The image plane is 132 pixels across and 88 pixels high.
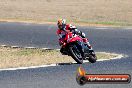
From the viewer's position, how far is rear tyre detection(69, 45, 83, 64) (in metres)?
16.2

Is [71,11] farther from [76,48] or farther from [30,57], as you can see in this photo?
[76,48]

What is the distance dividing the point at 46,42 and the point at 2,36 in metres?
2.84

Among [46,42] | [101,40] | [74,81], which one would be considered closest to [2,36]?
[46,42]

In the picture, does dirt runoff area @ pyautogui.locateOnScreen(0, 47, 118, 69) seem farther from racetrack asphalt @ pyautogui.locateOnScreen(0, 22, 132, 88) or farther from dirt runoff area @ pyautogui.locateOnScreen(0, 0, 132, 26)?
dirt runoff area @ pyautogui.locateOnScreen(0, 0, 132, 26)

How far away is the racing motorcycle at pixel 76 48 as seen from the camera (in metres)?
16.1

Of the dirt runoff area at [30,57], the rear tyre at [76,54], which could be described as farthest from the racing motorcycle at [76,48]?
the dirt runoff area at [30,57]

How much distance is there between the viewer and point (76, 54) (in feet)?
53.8

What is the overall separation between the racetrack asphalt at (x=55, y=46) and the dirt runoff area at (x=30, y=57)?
1027 millimetres

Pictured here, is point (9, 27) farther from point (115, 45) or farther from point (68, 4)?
point (68, 4)

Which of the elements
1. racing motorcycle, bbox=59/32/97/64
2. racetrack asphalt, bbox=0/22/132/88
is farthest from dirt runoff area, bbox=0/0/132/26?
racing motorcycle, bbox=59/32/97/64

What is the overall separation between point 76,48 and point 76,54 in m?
0.25

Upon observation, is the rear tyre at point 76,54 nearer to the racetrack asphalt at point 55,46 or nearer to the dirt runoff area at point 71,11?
the racetrack asphalt at point 55,46

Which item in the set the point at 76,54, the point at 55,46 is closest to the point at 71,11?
the point at 55,46

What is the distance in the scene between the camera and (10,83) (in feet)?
44.3
